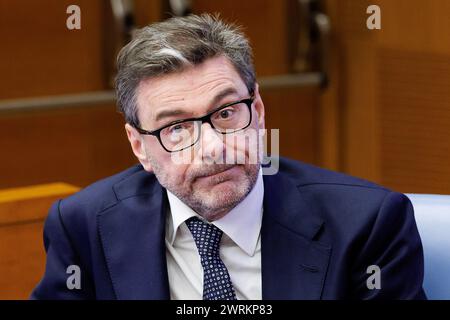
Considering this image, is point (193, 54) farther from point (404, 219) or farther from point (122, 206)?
point (404, 219)

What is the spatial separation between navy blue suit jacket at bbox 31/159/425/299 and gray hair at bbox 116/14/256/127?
0.18 m

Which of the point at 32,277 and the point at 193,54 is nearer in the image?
the point at 193,54

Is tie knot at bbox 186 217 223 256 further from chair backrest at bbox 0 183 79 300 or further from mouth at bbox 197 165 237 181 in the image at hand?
chair backrest at bbox 0 183 79 300

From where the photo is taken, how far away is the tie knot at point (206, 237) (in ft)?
6.08

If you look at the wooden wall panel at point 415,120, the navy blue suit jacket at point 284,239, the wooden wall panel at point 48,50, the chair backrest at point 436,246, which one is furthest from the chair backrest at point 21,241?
the wooden wall panel at point 415,120

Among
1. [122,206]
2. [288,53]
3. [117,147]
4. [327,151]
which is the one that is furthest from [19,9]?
[122,206]

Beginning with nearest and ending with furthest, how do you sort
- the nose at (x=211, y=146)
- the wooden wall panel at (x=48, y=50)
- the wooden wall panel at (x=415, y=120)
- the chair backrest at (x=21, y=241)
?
the nose at (x=211, y=146) < the chair backrest at (x=21, y=241) < the wooden wall panel at (x=415, y=120) < the wooden wall panel at (x=48, y=50)

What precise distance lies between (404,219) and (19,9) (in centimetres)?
250

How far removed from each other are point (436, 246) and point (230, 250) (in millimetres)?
376

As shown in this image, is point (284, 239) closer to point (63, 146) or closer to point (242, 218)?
point (242, 218)

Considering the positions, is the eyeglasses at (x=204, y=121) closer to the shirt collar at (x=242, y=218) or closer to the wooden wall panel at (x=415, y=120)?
the shirt collar at (x=242, y=218)

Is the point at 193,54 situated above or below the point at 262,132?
above

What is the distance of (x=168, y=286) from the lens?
1853mm

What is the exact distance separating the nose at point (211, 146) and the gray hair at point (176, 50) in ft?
0.41
